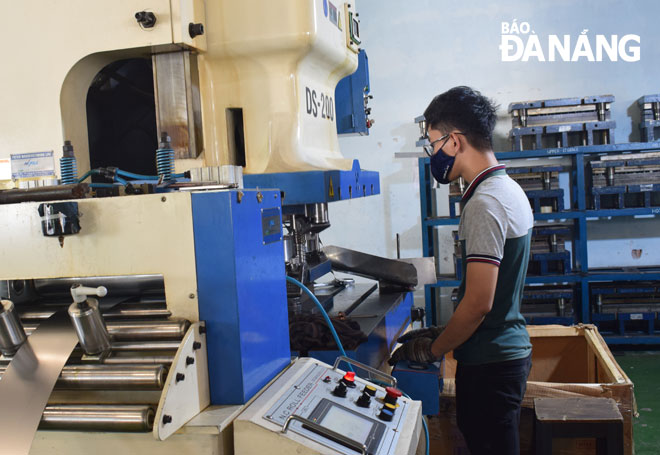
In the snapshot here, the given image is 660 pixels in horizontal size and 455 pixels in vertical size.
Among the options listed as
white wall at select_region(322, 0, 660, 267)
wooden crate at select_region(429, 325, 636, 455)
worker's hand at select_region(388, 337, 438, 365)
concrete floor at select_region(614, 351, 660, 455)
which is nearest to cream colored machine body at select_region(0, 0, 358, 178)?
worker's hand at select_region(388, 337, 438, 365)

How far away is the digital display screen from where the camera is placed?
89 cm

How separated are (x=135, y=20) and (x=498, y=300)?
1071 millimetres

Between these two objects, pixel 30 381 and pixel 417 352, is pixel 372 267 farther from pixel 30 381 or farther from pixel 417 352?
pixel 30 381

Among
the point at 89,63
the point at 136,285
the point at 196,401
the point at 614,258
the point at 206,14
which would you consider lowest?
the point at 614,258

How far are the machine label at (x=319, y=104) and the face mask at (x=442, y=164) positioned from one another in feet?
1.30

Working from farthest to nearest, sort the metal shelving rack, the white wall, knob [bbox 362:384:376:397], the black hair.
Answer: the white wall
the metal shelving rack
the black hair
knob [bbox 362:384:376:397]

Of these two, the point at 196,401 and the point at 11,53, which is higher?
the point at 11,53

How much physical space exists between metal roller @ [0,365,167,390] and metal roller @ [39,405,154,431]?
0.10 ft

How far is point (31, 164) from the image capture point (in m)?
1.37

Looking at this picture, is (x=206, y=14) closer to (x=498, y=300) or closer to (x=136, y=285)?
(x=136, y=285)

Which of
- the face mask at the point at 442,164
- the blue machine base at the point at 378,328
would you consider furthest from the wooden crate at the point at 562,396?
the face mask at the point at 442,164

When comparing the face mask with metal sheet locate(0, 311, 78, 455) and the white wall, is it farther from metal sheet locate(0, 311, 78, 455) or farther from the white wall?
the white wall

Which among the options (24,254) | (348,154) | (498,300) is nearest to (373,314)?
(498,300)

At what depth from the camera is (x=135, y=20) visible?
1.34 meters
